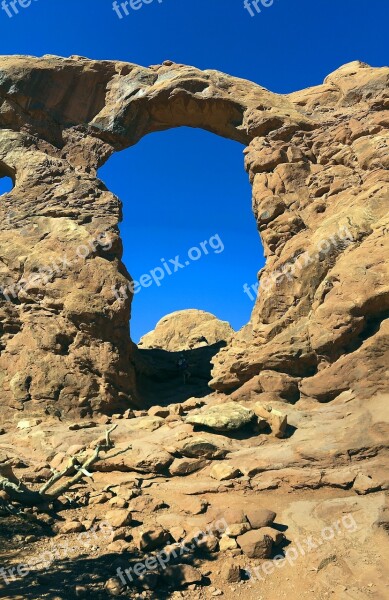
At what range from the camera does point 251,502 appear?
852cm

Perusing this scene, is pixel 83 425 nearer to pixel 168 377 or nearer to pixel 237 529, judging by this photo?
pixel 237 529

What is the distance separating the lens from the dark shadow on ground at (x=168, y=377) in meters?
18.5

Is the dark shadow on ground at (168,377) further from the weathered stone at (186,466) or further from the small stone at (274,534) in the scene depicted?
the small stone at (274,534)

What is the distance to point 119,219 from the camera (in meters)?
17.9

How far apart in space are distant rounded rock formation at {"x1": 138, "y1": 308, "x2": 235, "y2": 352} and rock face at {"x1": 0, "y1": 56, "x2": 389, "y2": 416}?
17.9m

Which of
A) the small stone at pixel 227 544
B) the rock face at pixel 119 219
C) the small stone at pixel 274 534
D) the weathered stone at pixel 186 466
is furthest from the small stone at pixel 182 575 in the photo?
the rock face at pixel 119 219

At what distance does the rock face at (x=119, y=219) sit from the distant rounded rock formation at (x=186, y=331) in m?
17.9

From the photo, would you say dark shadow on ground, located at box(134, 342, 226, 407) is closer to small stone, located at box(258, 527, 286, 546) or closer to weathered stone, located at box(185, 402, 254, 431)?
weathered stone, located at box(185, 402, 254, 431)

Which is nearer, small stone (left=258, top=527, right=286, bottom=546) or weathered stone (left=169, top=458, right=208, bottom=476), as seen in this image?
small stone (left=258, top=527, right=286, bottom=546)

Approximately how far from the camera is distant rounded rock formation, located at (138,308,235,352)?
35.5 metres

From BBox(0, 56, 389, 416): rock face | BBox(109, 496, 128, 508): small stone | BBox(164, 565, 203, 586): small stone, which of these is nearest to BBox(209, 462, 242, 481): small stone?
BBox(109, 496, 128, 508): small stone

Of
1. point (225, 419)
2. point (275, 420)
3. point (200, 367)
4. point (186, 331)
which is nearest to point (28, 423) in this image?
point (225, 419)

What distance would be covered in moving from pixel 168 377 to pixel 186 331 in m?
17.0

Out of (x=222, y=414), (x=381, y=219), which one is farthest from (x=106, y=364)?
(x=381, y=219)
